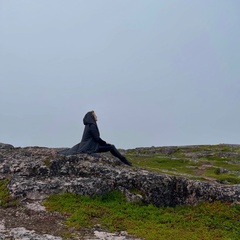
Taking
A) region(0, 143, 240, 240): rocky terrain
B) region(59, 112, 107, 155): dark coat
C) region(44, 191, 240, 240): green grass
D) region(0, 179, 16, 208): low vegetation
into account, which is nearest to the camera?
region(44, 191, 240, 240): green grass

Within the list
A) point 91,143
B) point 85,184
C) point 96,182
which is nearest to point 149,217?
point 96,182

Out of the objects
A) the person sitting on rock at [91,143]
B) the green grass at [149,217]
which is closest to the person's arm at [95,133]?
the person sitting on rock at [91,143]

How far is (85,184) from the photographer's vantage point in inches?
835

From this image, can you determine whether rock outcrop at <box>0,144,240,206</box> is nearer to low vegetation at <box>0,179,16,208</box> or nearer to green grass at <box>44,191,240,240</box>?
low vegetation at <box>0,179,16,208</box>

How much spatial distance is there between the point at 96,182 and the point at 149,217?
4.19m

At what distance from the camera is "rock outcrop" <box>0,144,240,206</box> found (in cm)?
2095

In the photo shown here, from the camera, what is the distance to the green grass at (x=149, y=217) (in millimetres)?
16859

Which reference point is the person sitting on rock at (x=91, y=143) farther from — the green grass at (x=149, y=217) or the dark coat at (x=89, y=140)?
the green grass at (x=149, y=217)

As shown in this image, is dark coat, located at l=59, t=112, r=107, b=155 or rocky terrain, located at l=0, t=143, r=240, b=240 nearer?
rocky terrain, located at l=0, t=143, r=240, b=240

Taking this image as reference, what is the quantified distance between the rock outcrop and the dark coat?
138 cm

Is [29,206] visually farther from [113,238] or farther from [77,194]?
[113,238]

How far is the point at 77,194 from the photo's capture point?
67.8 ft

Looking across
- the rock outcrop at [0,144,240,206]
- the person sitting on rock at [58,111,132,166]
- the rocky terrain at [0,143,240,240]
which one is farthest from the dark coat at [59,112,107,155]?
the rock outcrop at [0,144,240,206]

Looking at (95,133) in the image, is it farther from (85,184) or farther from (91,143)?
(85,184)
